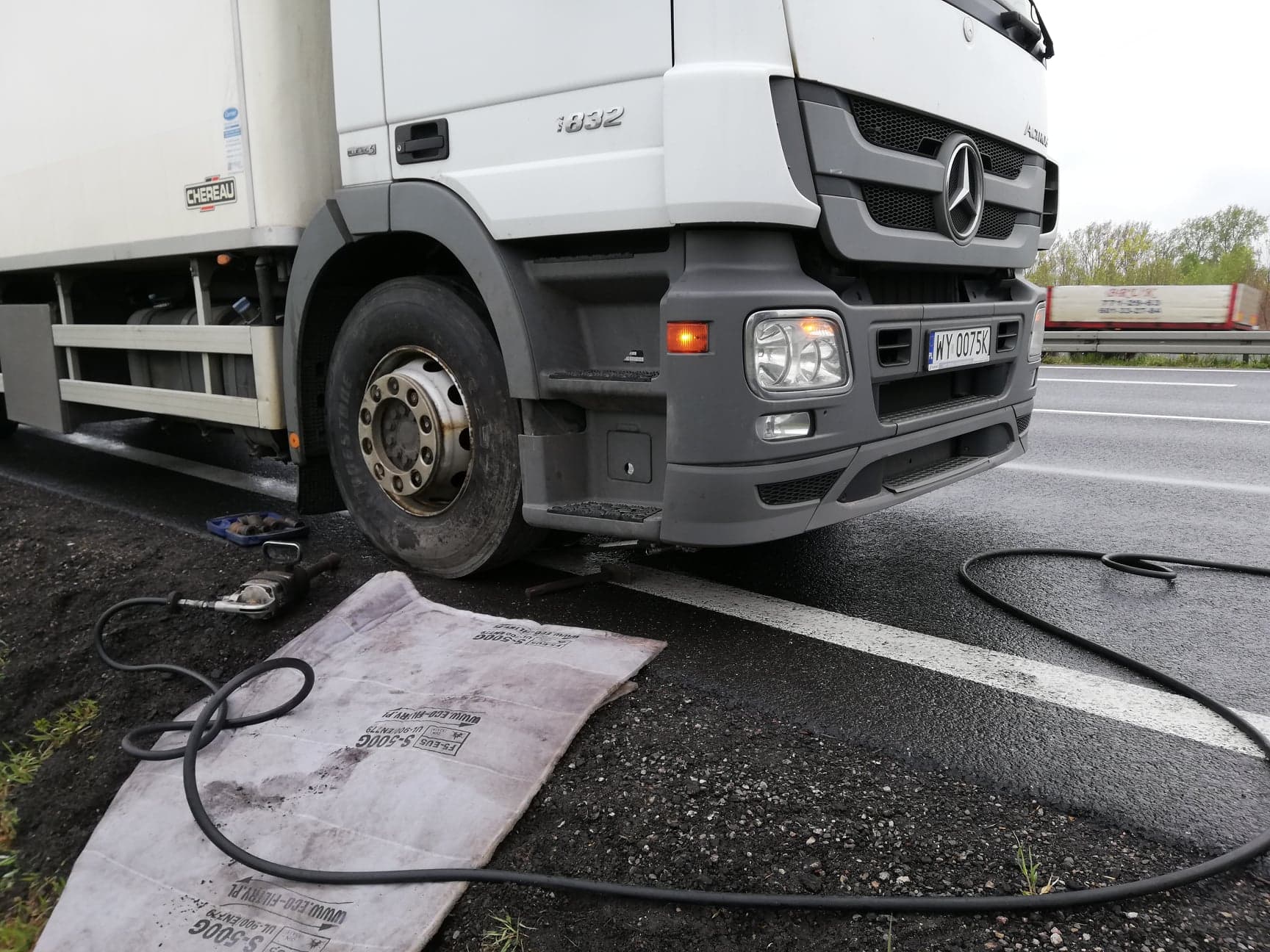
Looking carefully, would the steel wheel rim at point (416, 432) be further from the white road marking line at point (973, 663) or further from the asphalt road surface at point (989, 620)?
the white road marking line at point (973, 663)

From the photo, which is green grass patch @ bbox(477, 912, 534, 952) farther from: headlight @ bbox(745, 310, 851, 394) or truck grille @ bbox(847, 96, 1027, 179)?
truck grille @ bbox(847, 96, 1027, 179)

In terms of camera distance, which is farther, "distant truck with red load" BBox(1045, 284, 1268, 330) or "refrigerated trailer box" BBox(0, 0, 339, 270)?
"distant truck with red load" BBox(1045, 284, 1268, 330)

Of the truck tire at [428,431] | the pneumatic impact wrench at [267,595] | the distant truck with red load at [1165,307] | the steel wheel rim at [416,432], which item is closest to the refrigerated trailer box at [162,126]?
the truck tire at [428,431]

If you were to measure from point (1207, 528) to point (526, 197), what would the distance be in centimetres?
346

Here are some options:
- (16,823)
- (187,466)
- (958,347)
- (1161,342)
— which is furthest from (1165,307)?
(16,823)

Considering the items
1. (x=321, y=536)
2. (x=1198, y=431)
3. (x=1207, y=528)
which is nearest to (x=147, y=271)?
(x=321, y=536)

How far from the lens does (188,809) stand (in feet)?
7.05

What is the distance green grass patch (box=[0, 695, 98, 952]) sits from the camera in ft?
6.59

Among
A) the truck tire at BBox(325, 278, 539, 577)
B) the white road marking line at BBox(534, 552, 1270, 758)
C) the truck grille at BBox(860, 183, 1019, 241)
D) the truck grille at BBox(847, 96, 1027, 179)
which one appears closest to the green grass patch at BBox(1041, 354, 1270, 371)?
the truck grille at BBox(847, 96, 1027, 179)

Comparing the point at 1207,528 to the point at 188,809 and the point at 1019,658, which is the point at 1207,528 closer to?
the point at 1019,658

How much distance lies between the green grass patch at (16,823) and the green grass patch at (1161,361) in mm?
15071

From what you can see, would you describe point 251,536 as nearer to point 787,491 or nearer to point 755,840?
point 787,491

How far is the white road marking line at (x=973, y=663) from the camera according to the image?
2297 millimetres

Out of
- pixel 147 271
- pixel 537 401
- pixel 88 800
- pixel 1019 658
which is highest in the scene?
pixel 147 271
